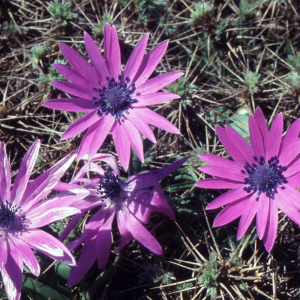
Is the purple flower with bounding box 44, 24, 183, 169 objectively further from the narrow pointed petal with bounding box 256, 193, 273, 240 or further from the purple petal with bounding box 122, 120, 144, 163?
the narrow pointed petal with bounding box 256, 193, 273, 240

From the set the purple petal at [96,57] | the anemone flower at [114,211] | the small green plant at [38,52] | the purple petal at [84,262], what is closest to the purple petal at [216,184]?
the anemone flower at [114,211]

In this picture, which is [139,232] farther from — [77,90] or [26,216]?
[77,90]

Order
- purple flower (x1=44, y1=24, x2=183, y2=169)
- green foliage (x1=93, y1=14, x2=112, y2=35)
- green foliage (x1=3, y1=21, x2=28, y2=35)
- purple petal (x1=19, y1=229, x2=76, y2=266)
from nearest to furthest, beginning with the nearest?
purple petal (x1=19, y1=229, x2=76, y2=266)
purple flower (x1=44, y1=24, x2=183, y2=169)
green foliage (x1=93, y1=14, x2=112, y2=35)
green foliage (x1=3, y1=21, x2=28, y2=35)

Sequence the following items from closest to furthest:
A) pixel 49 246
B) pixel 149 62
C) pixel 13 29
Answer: pixel 49 246
pixel 149 62
pixel 13 29

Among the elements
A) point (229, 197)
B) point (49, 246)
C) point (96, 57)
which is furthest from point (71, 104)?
point (229, 197)

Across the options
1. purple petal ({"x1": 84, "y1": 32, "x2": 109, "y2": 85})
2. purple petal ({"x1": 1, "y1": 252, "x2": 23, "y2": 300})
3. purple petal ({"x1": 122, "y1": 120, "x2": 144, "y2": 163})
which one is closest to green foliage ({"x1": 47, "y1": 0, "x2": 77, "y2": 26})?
purple petal ({"x1": 84, "y1": 32, "x2": 109, "y2": 85})

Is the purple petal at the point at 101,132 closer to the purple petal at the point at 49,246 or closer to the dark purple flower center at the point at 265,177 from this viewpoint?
the purple petal at the point at 49,246
